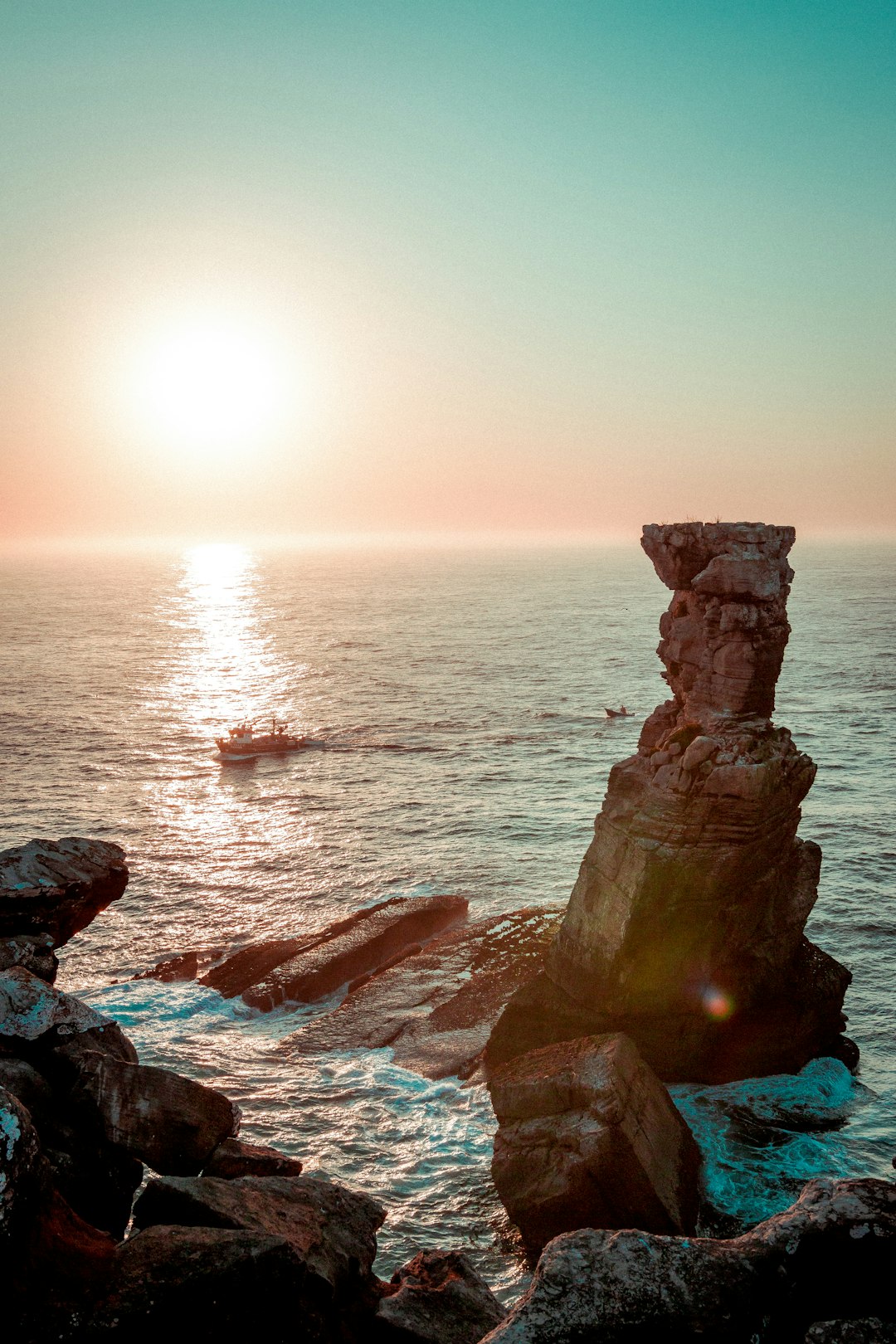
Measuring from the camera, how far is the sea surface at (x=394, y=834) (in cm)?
2375

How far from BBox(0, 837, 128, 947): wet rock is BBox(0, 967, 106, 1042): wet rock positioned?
3.86 meters

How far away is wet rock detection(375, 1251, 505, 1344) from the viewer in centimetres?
1234

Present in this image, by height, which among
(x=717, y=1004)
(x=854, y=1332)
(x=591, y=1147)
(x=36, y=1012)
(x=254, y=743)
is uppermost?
(x=36, y=1012)

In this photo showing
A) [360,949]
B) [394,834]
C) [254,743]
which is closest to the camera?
[360,949]

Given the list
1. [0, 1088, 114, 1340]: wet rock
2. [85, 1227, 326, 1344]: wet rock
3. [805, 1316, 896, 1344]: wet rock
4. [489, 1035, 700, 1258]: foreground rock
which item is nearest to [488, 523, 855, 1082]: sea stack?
[489, 1035, 700, 1258]: foreground rock

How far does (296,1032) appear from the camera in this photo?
2958 cm

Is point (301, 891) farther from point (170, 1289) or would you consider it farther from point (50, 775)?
point (170, 1289)

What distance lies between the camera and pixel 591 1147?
19.0 metres

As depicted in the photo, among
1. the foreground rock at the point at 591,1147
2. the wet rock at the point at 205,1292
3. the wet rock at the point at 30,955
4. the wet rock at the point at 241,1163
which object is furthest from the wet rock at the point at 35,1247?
the foreground rock at the point at 591,1147

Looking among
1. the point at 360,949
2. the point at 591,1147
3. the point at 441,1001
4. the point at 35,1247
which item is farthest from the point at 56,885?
the point at 360,949

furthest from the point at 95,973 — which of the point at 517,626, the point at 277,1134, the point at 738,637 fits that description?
the point at 517,626

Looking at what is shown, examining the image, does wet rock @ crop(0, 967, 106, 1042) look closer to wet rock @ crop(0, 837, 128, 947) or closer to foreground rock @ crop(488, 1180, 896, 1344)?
wet rock @ crop(0, 837, 128, 947)

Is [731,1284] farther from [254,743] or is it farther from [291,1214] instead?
[254,743]

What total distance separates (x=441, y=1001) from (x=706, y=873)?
427 inches
